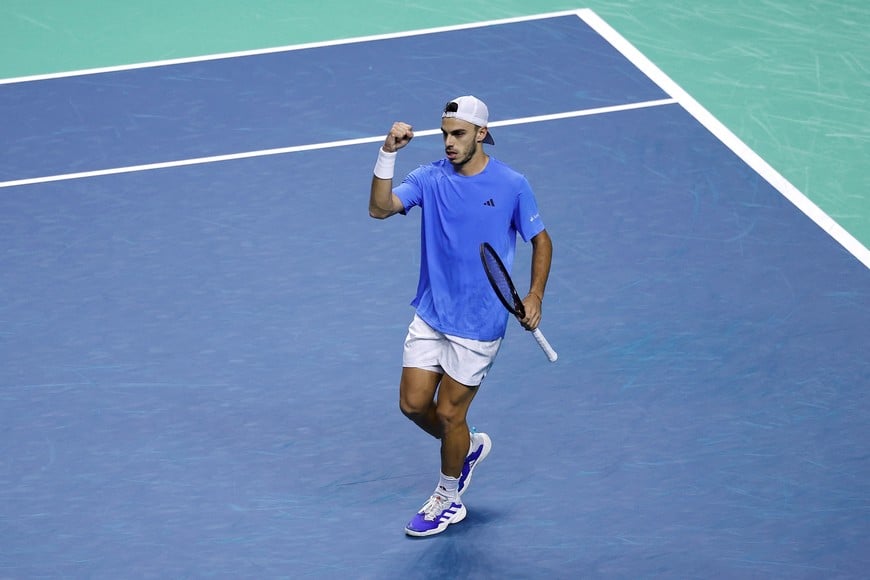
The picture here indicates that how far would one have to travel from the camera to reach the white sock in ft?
24.6

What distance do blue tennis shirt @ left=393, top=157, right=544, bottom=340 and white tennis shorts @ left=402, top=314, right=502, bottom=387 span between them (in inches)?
2.0

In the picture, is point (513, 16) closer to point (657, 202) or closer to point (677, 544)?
point (657, 202)

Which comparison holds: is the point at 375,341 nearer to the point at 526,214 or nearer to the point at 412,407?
the point at 412,407

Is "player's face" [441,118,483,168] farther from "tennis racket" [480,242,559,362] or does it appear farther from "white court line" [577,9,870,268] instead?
"white court line" [577,9,870,268]

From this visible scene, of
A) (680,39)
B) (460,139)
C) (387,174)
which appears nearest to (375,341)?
(387,174)

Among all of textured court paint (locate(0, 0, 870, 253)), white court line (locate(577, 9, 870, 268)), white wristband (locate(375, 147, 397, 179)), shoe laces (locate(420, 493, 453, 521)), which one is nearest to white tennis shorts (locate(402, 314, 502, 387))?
shoe laces (locate(420, 493, 453, 521))

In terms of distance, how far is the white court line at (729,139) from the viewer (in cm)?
1028

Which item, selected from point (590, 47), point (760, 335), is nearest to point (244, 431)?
point (760, 335)

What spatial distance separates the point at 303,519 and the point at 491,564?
103 centimetres

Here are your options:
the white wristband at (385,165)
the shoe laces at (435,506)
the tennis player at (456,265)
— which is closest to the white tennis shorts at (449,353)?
the tennis player at (456,265)

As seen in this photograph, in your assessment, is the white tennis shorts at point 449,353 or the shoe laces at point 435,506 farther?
the shoe laces at point 435,506

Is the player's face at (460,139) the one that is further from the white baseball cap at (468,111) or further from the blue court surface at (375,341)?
the blue court surface at (375,341)

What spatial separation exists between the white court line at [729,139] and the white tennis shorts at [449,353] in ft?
12.1

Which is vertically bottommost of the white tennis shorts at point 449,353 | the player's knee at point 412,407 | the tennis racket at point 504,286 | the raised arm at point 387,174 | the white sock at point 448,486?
the white sock at point 448,486
